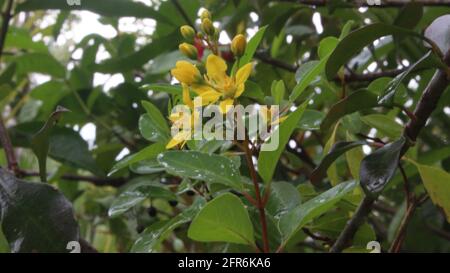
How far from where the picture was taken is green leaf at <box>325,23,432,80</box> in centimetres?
62

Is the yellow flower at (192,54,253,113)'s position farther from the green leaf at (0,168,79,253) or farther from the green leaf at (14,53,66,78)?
the green leaf at (14,53,66,78)

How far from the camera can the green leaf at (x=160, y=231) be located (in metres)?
0.67

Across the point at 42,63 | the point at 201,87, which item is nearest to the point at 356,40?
the point at 201,87

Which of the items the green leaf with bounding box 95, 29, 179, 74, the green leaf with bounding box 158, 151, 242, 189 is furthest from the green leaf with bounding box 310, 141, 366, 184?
the green leaf with bounding box 95, 29, 179, 74

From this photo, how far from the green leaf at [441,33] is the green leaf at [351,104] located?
0.09 meters

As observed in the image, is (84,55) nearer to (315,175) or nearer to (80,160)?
(80,160)

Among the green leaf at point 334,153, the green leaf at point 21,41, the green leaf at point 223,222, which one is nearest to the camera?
the green leaf at point 223,222

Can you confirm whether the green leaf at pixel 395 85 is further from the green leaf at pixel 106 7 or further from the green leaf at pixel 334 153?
the green leaf at pixel 106 7

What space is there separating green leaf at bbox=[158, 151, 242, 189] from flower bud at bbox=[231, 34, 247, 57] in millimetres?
104

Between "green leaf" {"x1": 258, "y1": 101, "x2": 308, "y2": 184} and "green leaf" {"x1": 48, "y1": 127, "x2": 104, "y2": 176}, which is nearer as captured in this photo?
"green leaf" {"x1": 258, "y1": 101, "x2": 308, "y2": 184}

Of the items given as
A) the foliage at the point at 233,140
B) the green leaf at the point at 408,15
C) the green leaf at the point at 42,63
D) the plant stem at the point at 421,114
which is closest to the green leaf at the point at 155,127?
the foliage at the point at 233,140

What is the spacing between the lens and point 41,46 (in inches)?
48.6
